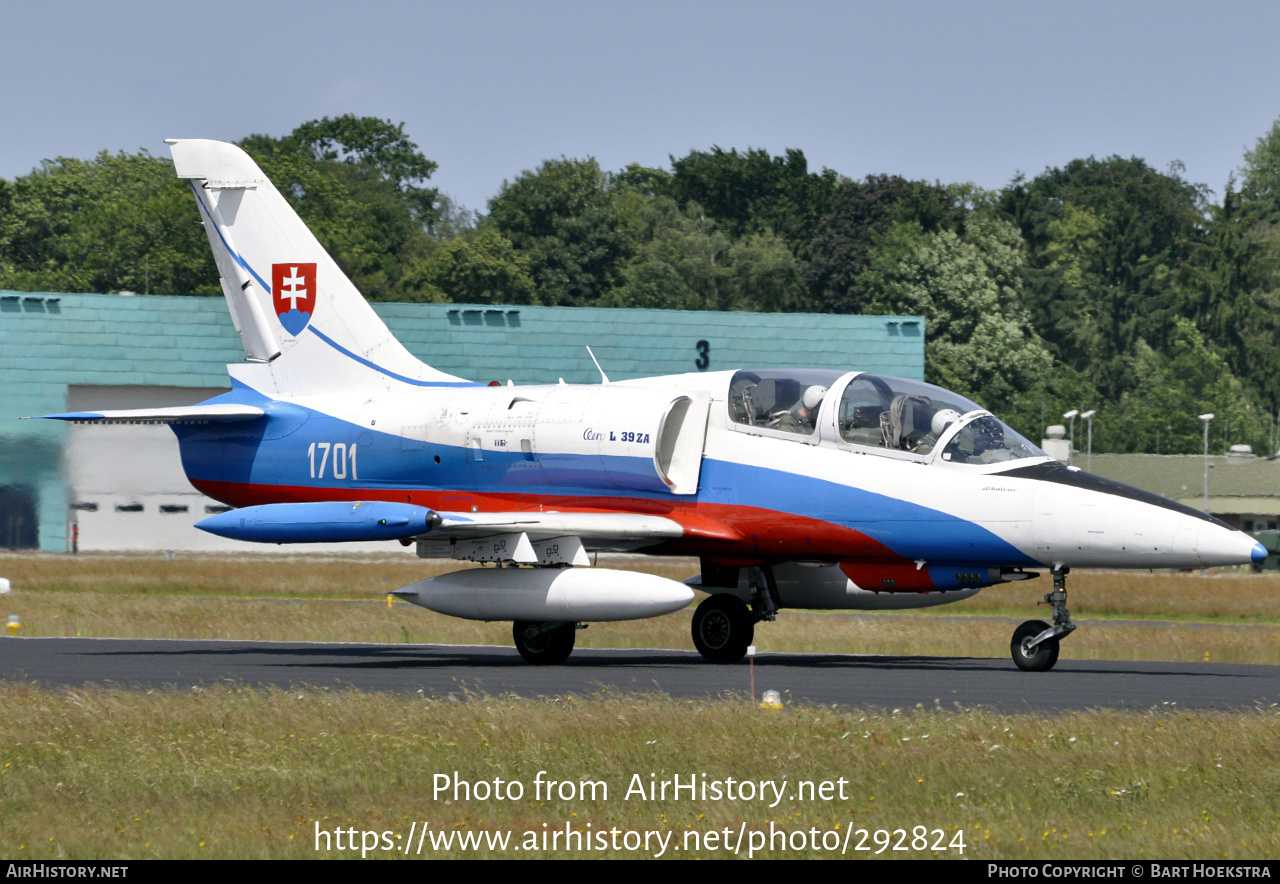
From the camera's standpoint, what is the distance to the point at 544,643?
1975 cm

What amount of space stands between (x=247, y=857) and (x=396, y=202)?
348ft

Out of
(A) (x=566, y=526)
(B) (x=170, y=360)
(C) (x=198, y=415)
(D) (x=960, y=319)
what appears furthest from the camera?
(D) (x=960, y=319)

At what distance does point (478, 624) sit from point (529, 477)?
7662 millimetres

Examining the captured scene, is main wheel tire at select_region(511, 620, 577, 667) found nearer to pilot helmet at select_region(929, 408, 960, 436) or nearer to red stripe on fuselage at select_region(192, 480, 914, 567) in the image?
red stripe on fuselage at select_region(192, 480, 914, 567)

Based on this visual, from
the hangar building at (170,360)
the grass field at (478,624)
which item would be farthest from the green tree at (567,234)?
the grass field at (478,624)

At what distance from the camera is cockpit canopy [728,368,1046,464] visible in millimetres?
17922

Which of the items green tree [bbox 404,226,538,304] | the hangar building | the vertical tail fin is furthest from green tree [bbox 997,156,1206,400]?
the vertical tail fin

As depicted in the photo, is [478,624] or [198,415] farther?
[478,624]

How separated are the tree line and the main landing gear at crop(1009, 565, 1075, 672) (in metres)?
61.5

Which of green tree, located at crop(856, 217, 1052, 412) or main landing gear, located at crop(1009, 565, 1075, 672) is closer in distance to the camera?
main landing gear, located at crop(1009, 565, 1075, 672)

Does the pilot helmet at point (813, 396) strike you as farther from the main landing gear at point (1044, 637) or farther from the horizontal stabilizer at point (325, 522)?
the horizontal stabilizer at point (325, 522)

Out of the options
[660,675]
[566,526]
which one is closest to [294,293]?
[566,526]

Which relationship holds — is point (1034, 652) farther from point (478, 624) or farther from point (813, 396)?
point (478, 624)

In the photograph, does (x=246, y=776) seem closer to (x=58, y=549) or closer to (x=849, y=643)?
(x=849, y=643)
